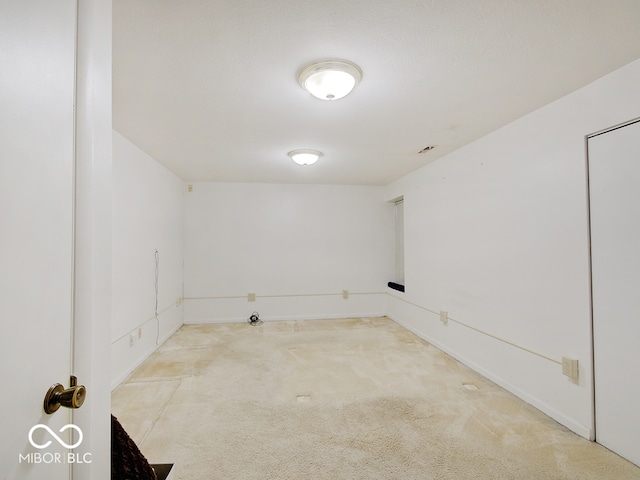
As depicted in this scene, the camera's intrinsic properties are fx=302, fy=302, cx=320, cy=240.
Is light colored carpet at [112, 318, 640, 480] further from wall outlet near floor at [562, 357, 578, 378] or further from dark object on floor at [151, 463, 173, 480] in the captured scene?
dark object on floor at [151, 463, 173, 480]

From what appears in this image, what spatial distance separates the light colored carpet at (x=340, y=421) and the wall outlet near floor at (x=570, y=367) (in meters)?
0.38

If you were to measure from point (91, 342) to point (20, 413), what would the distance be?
22cm

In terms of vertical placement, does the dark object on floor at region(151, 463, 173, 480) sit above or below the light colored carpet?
above

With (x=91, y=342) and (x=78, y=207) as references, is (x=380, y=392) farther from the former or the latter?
(x=78, y=207)

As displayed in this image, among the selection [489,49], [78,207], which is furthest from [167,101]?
[489,49]

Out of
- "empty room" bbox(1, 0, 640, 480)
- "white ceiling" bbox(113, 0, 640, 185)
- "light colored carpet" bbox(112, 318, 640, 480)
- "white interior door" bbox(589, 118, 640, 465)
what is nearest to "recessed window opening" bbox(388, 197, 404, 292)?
"empty room" bbox(1, 0, 640, 480)

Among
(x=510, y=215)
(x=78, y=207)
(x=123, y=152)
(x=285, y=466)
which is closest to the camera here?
(x=78, y=207)

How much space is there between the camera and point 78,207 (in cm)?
82

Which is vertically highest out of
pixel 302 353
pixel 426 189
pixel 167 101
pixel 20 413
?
pixel 167 101

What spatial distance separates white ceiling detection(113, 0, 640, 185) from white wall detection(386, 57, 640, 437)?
0.21 m

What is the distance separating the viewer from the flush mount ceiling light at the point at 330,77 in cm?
168

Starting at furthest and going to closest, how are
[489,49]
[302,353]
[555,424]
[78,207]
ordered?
[302,353] < [555,424] < [489,49] < [78,207]

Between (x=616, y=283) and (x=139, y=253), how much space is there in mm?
3944

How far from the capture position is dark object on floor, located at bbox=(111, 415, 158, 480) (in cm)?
102
